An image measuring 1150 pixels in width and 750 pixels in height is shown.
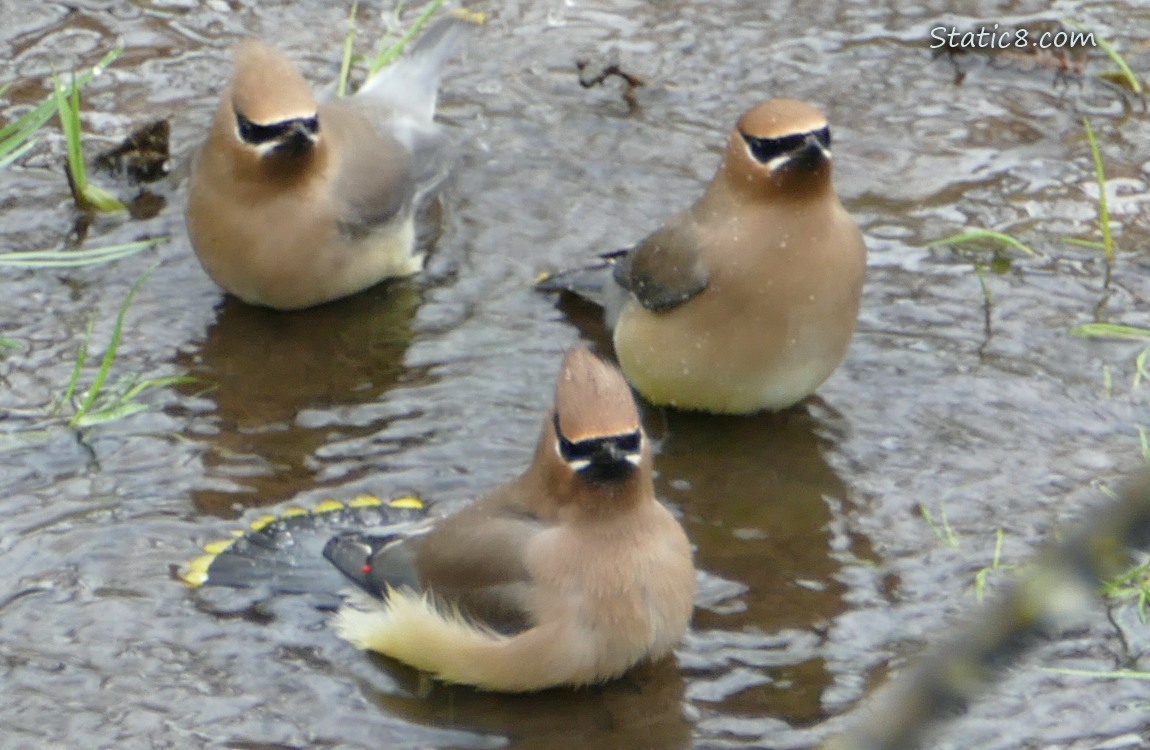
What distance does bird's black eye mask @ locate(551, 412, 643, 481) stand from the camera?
3.91 m

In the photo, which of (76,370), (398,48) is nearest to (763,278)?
(76,370)

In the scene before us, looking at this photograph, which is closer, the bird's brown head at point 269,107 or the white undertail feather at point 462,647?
the white undertail feather at point 462,647

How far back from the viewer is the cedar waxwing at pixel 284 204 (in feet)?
19.4

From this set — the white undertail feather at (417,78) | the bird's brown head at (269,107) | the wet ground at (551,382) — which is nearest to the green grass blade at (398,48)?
the white undertail feather at (417,78)

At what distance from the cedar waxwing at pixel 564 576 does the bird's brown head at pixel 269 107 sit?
2.36m

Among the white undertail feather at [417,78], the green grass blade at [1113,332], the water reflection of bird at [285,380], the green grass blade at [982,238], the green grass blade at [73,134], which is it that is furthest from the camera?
the white undertail feather at [417,78]

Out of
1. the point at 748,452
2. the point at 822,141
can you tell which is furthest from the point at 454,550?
the point at 822,141

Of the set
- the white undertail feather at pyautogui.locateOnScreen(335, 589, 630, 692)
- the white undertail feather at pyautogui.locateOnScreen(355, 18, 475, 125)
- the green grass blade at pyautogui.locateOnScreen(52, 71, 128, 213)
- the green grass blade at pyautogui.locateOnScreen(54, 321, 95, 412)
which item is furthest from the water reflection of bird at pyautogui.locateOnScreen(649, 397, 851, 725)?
the green grass blade at pyautogui.locateOnScreen(52, 71, 128, 213)

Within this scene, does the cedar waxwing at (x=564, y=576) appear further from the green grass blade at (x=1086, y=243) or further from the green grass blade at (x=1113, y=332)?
the green grass blade at (x=1086, y=243)

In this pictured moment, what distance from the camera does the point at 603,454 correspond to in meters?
3.91

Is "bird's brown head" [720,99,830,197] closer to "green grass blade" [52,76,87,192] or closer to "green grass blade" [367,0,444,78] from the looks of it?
"green grass blade" [367,0,444,78]

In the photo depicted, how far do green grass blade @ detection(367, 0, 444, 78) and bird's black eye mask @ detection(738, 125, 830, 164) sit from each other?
2.54 metres

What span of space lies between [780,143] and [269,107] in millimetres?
2035

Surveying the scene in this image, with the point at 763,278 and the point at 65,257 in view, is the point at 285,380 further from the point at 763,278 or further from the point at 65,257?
the point at 763,278
